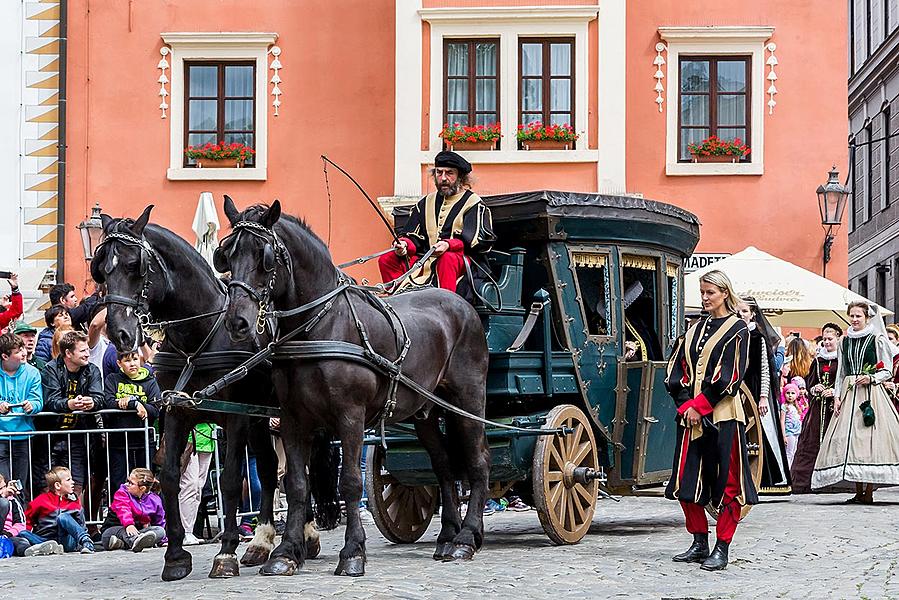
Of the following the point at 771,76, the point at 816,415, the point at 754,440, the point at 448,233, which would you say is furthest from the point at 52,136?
the point at 754,440

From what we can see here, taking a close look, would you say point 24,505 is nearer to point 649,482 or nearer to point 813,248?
point 649,482

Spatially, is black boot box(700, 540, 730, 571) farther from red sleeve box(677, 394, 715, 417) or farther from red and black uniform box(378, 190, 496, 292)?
red and black uniform box(378, 190, 496, 292)

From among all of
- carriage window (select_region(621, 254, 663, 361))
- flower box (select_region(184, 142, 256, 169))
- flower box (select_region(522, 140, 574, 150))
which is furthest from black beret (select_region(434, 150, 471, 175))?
flower box (select_region(184, 142, 256, 169))

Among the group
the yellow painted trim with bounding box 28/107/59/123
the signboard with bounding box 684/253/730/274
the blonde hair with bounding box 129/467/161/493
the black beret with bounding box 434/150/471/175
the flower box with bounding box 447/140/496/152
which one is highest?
the yellow painted trim with bounding box 28/107/59/123

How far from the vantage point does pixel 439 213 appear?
35.2ft

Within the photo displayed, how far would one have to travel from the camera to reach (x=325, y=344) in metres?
8.91

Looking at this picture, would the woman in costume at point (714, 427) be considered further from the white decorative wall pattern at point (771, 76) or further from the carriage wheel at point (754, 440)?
the white decorative wall pattern at point (771, 76)

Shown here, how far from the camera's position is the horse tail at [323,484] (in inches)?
413

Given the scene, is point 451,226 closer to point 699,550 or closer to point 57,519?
point 699,550

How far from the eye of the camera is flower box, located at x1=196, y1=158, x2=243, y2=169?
931 inches

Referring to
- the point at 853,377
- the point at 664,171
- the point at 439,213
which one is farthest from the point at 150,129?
the point at 439,213

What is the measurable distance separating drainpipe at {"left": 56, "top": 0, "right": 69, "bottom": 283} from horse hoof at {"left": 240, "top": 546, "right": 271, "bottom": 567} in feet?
49.4

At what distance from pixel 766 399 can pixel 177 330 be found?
572 centimetres

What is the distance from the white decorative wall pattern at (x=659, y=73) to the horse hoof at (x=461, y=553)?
15.0 metres
